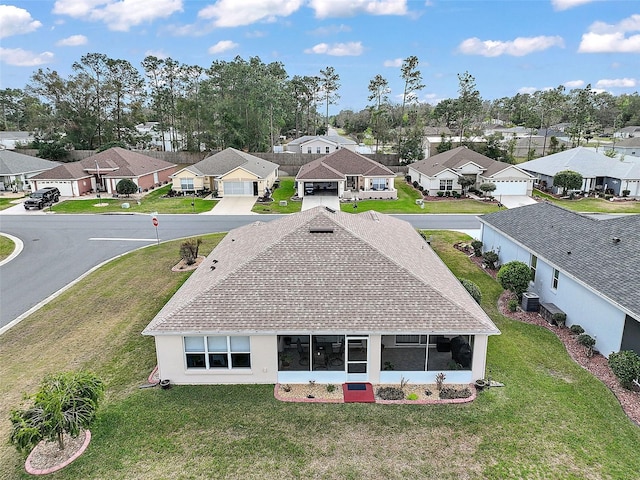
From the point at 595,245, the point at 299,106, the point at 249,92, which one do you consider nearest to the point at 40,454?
the point at 595,245

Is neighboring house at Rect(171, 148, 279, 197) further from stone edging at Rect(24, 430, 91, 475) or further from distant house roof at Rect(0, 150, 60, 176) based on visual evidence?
stone edging at Rect(24, 430, 91, 475)

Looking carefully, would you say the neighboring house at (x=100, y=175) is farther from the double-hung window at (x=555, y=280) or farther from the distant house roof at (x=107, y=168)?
the double-hung window at (x=555, y=280)

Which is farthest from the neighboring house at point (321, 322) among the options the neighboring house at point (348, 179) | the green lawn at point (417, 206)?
the neighboring house at point (348, 179)

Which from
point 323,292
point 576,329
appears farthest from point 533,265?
point 323,292

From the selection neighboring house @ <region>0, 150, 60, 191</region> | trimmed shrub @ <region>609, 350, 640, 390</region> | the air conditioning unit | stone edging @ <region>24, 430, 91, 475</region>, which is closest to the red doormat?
stone edging @ <region>24, 430, 91, 475</region>

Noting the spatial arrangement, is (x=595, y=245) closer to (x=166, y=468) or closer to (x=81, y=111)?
(x=166, y=468)

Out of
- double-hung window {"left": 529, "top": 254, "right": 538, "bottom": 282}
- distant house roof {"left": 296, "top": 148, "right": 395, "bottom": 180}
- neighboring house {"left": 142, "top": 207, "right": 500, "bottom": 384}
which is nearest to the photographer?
neighboring house {"left": 142, "top": 207, "right": 500, "bottom": 384}

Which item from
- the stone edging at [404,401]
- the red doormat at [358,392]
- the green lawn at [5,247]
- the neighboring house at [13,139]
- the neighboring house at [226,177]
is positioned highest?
the neighboring house at [13,139]
